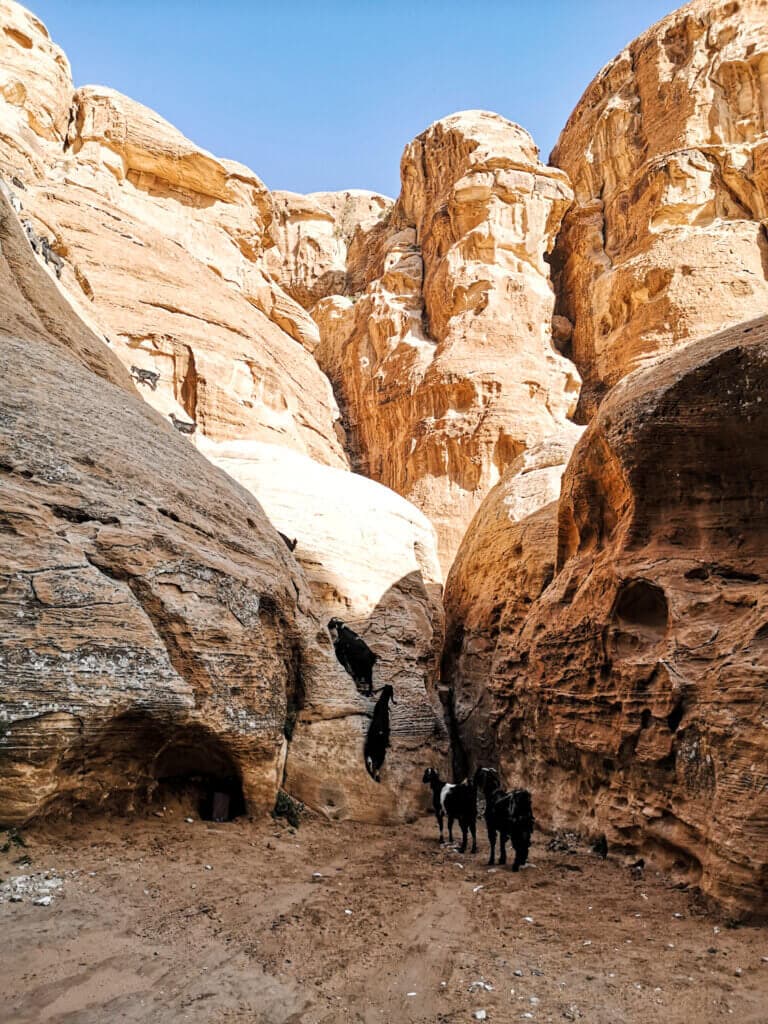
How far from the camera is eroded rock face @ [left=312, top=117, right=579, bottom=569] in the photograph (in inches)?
1104

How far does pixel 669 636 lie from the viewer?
8.95 meters

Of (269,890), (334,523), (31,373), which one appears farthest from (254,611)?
(334,523)

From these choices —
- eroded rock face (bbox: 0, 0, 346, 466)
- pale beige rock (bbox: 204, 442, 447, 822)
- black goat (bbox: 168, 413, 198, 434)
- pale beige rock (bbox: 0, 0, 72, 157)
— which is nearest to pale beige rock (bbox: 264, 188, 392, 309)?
eroded rock face (bbox: 0, 0, 346, 466)

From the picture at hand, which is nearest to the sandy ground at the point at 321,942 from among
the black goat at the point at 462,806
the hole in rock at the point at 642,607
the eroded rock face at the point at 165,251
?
the black goat at the point at 462,806

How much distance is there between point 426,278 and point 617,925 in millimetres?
30566

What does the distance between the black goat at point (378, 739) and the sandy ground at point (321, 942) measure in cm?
295

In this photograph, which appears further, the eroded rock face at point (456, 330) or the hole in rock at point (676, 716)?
the eroded rock face at point (456, 330)

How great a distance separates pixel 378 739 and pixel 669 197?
27.8 meters

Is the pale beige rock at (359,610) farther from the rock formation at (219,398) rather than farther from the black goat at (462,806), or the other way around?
the black goat at (462,806)

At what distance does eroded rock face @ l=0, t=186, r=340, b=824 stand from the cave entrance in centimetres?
4

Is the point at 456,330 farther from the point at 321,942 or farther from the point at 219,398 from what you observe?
the point at 321,942

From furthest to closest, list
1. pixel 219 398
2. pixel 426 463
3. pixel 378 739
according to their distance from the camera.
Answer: pixel 426 463, pixel 219 398, pixel 378 739

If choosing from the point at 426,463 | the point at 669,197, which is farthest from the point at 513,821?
the point at 669,197

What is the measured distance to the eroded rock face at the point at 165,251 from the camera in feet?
81.4
